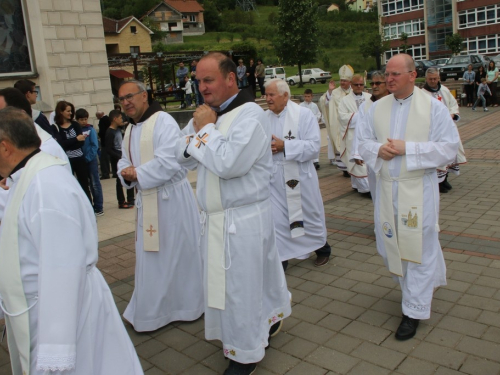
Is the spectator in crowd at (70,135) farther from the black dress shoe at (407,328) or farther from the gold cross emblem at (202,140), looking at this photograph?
the black dress shoe at (407,328)

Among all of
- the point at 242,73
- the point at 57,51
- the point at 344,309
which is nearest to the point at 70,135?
the point at 57,51

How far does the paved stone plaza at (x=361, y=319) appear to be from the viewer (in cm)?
350

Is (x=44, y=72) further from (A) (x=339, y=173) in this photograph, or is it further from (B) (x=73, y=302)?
(B) (x=73, y=302)

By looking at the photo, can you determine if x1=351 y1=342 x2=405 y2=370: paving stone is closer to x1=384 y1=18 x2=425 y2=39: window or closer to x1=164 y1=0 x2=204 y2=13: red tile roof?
x1=384 y1=18 x2=425 y2=39: window

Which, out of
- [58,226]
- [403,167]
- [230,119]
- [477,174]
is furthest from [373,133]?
[477,174]

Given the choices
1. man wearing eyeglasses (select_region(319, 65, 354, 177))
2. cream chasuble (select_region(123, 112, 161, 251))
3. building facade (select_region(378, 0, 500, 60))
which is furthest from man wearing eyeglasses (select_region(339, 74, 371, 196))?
building facade (select_region(378, 0, 500, 60))

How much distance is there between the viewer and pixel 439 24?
→ 59.3 meters

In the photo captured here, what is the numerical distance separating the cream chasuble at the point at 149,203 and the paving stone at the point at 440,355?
2211 millimetres

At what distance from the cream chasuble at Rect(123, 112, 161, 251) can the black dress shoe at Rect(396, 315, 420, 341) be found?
206cm

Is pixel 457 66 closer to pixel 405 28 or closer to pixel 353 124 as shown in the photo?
pixel 353 124

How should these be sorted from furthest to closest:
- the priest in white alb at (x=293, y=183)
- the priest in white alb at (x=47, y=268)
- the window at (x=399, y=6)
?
the window at (x=399, y=6) < the priest in white alb at (x=293, y=183) < the priest in white alb at (x=47, y=268)

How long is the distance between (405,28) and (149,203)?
66088 millimetres

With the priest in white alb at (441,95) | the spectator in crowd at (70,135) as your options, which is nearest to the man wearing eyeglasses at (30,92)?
the spectator in crowd at (70,135)

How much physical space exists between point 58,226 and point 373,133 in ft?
9.37
